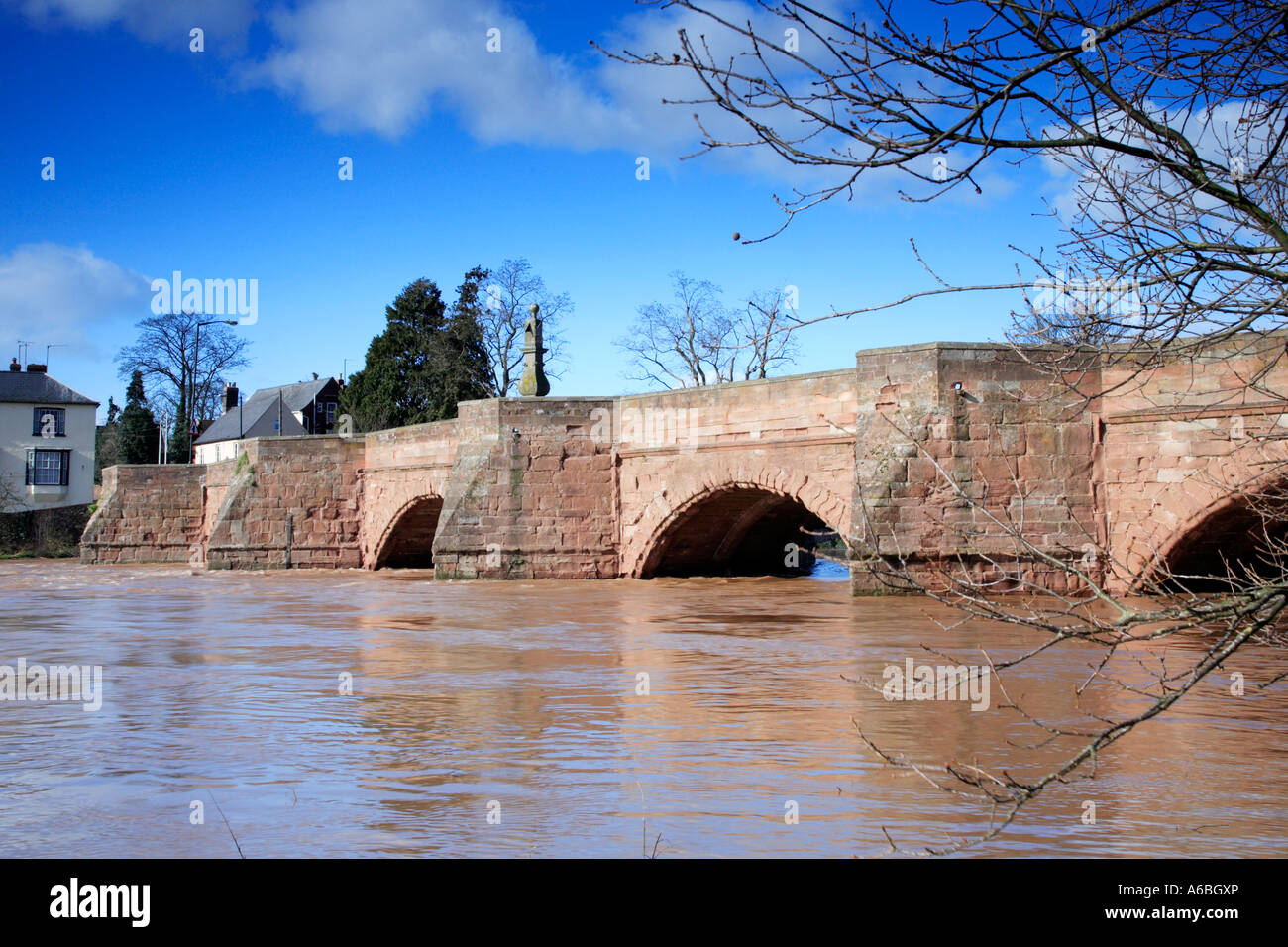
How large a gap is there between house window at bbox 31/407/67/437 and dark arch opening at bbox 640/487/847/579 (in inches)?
1488

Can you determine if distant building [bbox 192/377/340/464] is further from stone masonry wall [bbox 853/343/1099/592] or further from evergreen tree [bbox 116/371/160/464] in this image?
stone masonry wall [bbox 853/343/1099/592]

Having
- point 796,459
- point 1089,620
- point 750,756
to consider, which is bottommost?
point 750,756

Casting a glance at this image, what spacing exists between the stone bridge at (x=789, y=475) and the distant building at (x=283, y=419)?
2975 cm

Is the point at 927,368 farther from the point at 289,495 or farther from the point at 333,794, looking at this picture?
the point at 289,495

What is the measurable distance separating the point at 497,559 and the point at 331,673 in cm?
1122

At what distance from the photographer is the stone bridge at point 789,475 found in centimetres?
1434

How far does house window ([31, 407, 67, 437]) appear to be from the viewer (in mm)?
50719

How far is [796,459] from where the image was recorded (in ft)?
57.5

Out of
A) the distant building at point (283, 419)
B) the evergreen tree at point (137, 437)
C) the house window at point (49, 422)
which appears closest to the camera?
the house window at point (49, 422)

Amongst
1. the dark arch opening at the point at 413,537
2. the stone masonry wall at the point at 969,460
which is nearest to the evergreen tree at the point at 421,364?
the dark arch opening at the point at 413,537

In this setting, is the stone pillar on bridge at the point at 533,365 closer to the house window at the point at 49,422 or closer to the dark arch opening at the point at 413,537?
the dark arch opening at the point at 413,537

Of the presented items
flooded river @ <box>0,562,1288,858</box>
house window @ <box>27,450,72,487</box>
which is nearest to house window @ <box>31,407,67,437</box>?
house window @ <box>27,450,72,487</box>
